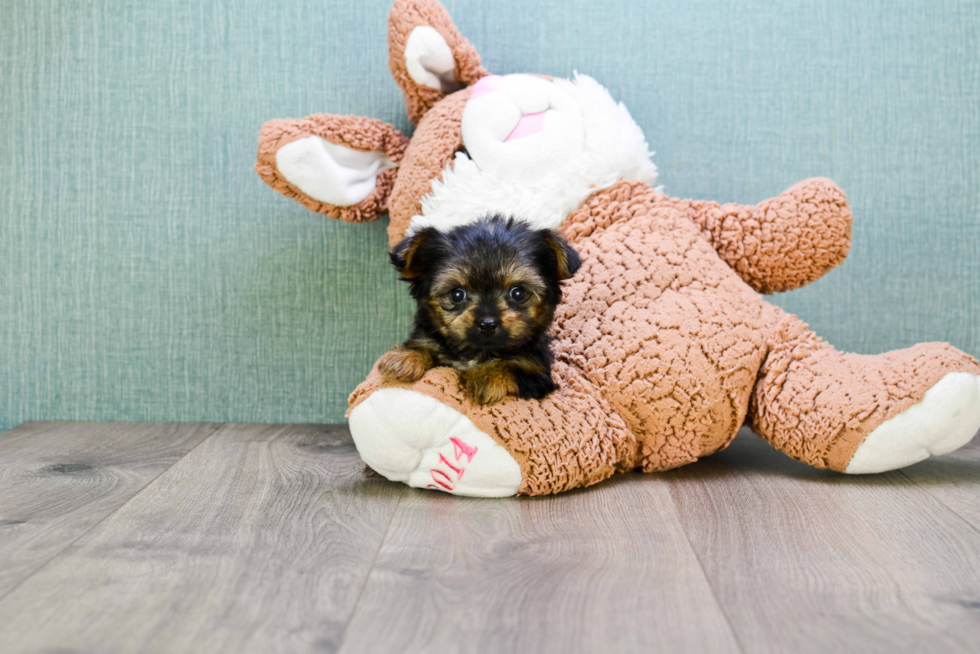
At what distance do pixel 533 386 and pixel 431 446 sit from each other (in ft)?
0.87

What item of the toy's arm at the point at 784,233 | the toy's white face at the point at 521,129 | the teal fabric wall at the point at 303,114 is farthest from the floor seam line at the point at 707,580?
the teal fabric wall at the point at 303,114

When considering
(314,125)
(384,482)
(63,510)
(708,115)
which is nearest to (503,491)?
(384,482)

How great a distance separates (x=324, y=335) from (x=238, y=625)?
141 cm

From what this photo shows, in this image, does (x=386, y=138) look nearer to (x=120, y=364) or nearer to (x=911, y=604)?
(x=120, y=364)

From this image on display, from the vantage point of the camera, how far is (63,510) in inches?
64.6

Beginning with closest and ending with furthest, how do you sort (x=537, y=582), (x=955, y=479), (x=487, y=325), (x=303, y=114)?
(x=537, y=582)
(x=487, y=325)
(x=955, y=479)
(x=303, y=114)

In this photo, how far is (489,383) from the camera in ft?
5.41

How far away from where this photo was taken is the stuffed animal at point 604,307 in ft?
5.51

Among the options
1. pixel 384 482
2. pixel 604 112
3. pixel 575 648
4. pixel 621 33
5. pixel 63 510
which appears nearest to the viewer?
pixel 575 648

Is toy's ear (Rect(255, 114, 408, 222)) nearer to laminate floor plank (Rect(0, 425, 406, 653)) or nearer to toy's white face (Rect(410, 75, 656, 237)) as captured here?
toy's white face (Rect(410, 75, 656, 237))

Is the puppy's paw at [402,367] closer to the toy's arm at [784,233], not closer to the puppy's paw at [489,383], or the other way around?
the puppy's paw at [489,383]

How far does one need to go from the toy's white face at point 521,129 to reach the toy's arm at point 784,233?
0.39 metres

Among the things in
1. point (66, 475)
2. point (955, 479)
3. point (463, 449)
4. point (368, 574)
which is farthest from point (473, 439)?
point (955, 479)

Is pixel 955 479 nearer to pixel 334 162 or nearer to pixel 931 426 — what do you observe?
pixel 931 426
